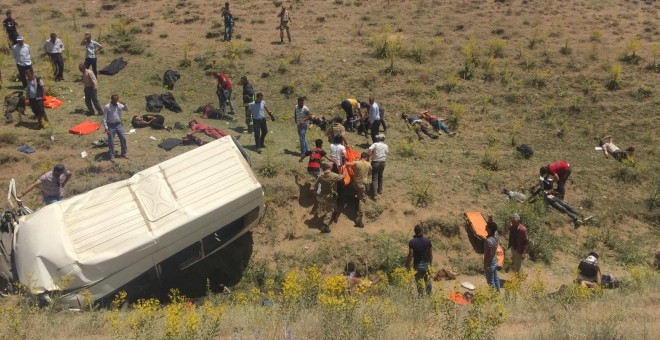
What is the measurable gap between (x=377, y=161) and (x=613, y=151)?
8.39 meters

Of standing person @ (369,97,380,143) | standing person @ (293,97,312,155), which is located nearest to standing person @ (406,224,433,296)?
standing person @ (293,97,312,155)

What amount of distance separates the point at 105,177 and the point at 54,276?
13.9ft

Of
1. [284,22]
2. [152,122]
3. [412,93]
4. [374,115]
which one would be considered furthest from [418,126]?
[284,22]

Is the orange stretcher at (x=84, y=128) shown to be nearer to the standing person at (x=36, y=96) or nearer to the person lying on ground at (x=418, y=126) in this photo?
the standing person at (x=36, y=96)

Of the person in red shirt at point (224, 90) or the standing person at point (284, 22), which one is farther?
the standing person at point (284, 22)

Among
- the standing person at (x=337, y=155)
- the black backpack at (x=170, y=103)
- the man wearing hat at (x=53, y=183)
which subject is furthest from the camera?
the black backpack at (x=170, y=103)

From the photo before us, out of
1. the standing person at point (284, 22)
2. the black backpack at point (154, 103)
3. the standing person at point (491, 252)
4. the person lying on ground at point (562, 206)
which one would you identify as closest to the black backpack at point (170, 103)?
the black backpack at point (154, 103)

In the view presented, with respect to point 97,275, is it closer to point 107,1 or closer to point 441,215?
point 441,215

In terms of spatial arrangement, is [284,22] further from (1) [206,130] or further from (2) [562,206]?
(2) [562,206]

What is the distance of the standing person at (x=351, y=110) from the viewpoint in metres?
15.6

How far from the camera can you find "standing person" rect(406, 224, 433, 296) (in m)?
9.01

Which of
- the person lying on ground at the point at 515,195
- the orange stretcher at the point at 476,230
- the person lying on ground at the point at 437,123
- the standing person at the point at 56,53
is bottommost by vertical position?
the orange stretcher at the point at 476,230

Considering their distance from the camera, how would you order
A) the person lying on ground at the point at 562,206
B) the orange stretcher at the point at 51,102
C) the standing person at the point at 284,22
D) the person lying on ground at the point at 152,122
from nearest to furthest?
the person lying on ground at the point at 562,206 < the person lying on ground at the point at 152,122 < the orange stretcher at the point at 51,102 < the standing person at the point at 284,22

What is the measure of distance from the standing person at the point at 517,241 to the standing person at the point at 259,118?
6.58m
